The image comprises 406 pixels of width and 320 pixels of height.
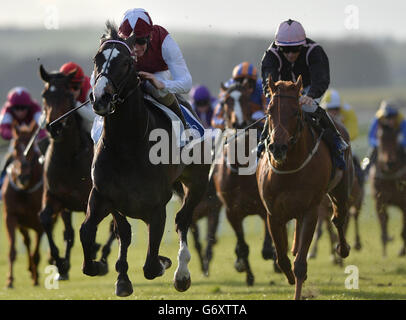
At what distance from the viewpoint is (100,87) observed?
20.7ft

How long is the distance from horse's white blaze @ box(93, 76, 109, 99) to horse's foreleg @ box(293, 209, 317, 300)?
2.56m

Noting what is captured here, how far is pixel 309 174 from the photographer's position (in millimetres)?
8172

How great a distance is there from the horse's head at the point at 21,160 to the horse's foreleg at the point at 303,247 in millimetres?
5144

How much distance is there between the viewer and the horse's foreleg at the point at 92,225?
6758 millimetres

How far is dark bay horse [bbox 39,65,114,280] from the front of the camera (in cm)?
922

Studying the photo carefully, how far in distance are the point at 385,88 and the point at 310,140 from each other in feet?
223

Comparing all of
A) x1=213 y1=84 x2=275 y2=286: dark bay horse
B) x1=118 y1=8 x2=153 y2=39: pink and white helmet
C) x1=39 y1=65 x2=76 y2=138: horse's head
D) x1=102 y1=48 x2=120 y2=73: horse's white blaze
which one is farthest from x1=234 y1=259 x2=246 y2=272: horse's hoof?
x1=102 y1=48 x2=120 y2=73: horse's white blaze

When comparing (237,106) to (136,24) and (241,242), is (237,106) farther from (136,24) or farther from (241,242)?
(136,24)

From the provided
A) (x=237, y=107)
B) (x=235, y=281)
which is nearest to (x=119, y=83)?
(x=237, y=107)

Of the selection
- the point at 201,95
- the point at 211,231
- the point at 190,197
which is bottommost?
the point at 211,231

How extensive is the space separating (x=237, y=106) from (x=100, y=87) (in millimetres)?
4408

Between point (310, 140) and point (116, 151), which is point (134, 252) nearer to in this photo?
point (310, 140)

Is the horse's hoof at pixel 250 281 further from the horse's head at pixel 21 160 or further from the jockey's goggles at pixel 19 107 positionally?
the jockey's goggles at pixel 19 107
